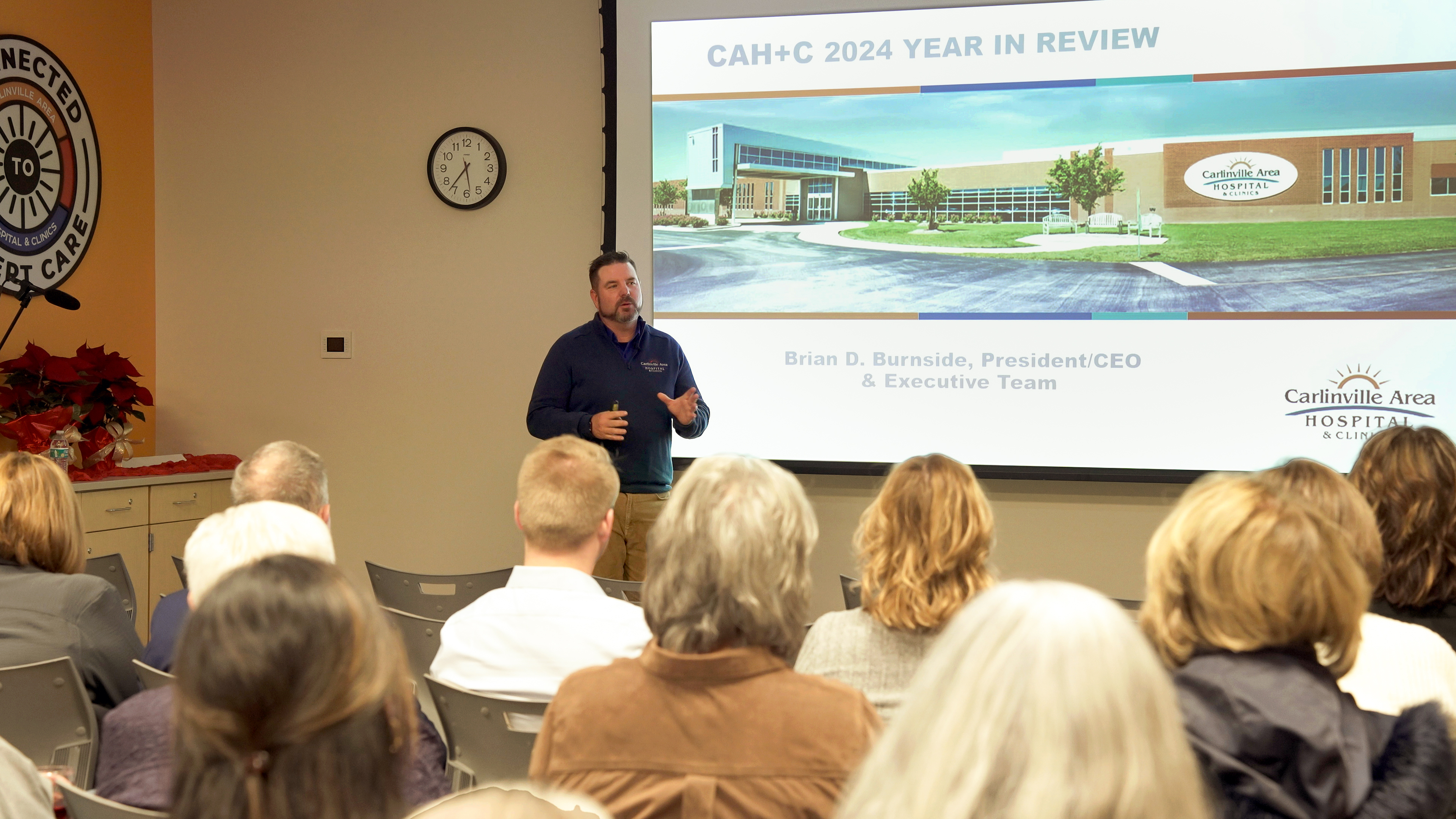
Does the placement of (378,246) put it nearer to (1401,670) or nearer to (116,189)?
(116,189)

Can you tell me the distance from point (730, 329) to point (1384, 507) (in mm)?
2755

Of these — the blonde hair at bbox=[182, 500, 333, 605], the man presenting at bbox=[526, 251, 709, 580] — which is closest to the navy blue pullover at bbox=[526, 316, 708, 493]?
the man presenting at bbox=[526, 251, 709, 580]

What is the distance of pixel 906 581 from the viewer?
1856mm

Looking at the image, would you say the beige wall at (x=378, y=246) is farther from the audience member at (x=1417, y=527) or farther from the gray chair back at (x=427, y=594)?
the audience member at (x=1417, y=527)

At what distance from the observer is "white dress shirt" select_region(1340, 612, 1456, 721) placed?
165 centimetres

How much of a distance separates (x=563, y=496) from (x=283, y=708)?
46.1 inches

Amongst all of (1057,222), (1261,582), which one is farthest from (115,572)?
(1057,222)

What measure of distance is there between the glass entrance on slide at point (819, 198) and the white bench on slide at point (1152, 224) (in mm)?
1244

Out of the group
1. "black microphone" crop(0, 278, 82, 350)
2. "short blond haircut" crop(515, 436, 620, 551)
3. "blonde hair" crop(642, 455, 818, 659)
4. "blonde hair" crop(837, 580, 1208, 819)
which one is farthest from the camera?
"black microphone" crop(0, 278, 82, 350)

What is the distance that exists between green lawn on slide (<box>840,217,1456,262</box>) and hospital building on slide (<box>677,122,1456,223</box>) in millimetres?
33

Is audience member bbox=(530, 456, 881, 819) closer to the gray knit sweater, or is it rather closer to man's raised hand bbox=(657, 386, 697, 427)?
the gray knit sweater

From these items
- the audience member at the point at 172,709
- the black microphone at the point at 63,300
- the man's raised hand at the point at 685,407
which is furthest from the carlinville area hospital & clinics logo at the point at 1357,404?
the black microphone at the point at 63,300

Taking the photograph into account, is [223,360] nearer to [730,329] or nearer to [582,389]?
[582,389]

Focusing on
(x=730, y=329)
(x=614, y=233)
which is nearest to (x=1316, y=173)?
(x=730, y=329)
